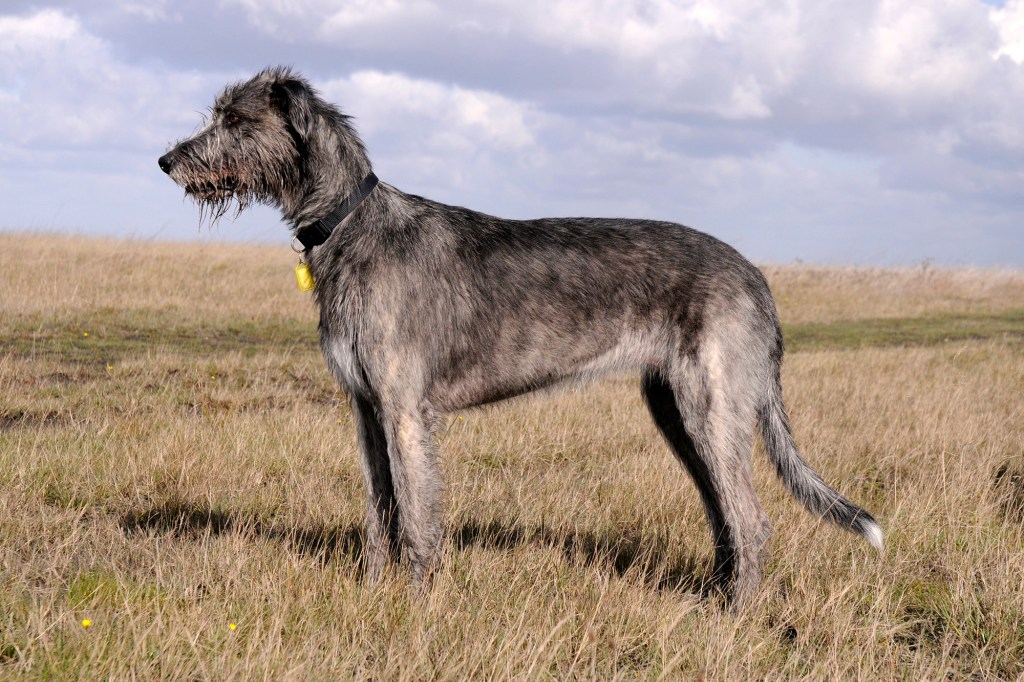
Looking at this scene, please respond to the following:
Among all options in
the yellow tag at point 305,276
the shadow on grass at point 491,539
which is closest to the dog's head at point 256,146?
the yellow tag at point 305,276

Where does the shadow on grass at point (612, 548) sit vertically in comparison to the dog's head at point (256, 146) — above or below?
below

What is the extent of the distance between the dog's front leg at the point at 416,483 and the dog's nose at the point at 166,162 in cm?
170

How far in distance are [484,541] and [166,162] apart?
2697 mm

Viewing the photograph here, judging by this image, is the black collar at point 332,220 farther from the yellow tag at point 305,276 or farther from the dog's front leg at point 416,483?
the dog's front leg at point 416,483

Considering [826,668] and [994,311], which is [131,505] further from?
[994,311]

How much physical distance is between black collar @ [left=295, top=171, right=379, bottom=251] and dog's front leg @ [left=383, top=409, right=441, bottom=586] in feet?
3.18

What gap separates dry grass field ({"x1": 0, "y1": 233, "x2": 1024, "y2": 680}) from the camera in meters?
3.73

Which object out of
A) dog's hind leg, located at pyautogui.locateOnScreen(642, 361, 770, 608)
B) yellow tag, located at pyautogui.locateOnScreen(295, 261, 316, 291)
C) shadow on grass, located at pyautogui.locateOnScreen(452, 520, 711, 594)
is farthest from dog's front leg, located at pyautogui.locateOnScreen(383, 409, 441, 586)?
dog's hind leg, located at pyautogui.locateOnScreen(642, 361, 770, 608)

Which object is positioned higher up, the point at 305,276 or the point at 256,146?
the point at 256,146

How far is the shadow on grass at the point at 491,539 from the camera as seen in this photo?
5.02 metres

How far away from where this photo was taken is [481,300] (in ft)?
15.5

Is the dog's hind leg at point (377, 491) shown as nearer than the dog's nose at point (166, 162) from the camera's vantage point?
No

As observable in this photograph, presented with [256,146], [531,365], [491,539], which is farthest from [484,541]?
[256,146]

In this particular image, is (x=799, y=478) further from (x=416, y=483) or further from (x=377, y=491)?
(x=377, y=491)
